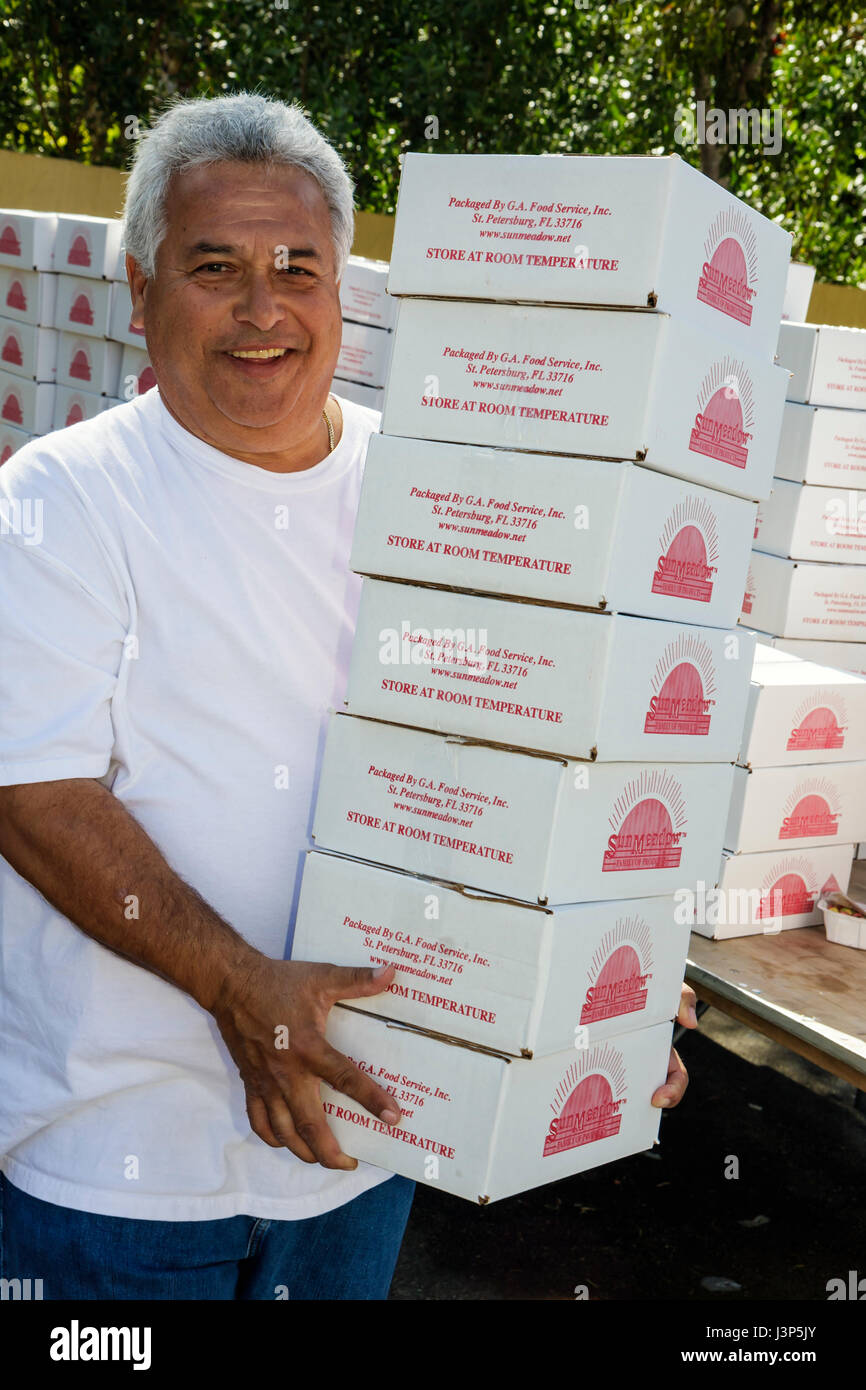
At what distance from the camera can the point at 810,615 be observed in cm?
326

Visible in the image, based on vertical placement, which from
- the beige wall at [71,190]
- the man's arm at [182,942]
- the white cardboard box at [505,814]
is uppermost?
the beige wall at [71,190]

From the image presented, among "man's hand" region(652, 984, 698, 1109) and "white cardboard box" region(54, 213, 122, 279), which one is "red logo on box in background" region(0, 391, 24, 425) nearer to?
"white cardboard box" region(54, 213, 122, 279)

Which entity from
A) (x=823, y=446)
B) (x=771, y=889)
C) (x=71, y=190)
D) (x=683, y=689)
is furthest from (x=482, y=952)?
(x=71, y=190)

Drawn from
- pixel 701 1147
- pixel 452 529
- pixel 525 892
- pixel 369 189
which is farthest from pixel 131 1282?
pixel 369 189

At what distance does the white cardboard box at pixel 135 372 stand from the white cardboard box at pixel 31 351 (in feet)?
1.59

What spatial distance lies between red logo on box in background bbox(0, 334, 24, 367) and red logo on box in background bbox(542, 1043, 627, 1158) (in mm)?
4446

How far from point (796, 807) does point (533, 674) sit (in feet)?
4.83

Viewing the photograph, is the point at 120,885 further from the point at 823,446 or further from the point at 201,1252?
the point at 823,446

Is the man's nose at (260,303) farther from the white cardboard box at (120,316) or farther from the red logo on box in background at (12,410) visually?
the red logo on box in background at (12,410)

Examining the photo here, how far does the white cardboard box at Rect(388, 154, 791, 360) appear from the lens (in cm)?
136

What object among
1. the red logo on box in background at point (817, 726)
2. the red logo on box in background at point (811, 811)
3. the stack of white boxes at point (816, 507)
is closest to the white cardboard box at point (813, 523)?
the stack of white boxes at point (816, 507)

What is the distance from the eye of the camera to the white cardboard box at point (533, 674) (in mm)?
1400

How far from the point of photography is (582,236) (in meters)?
1.39
